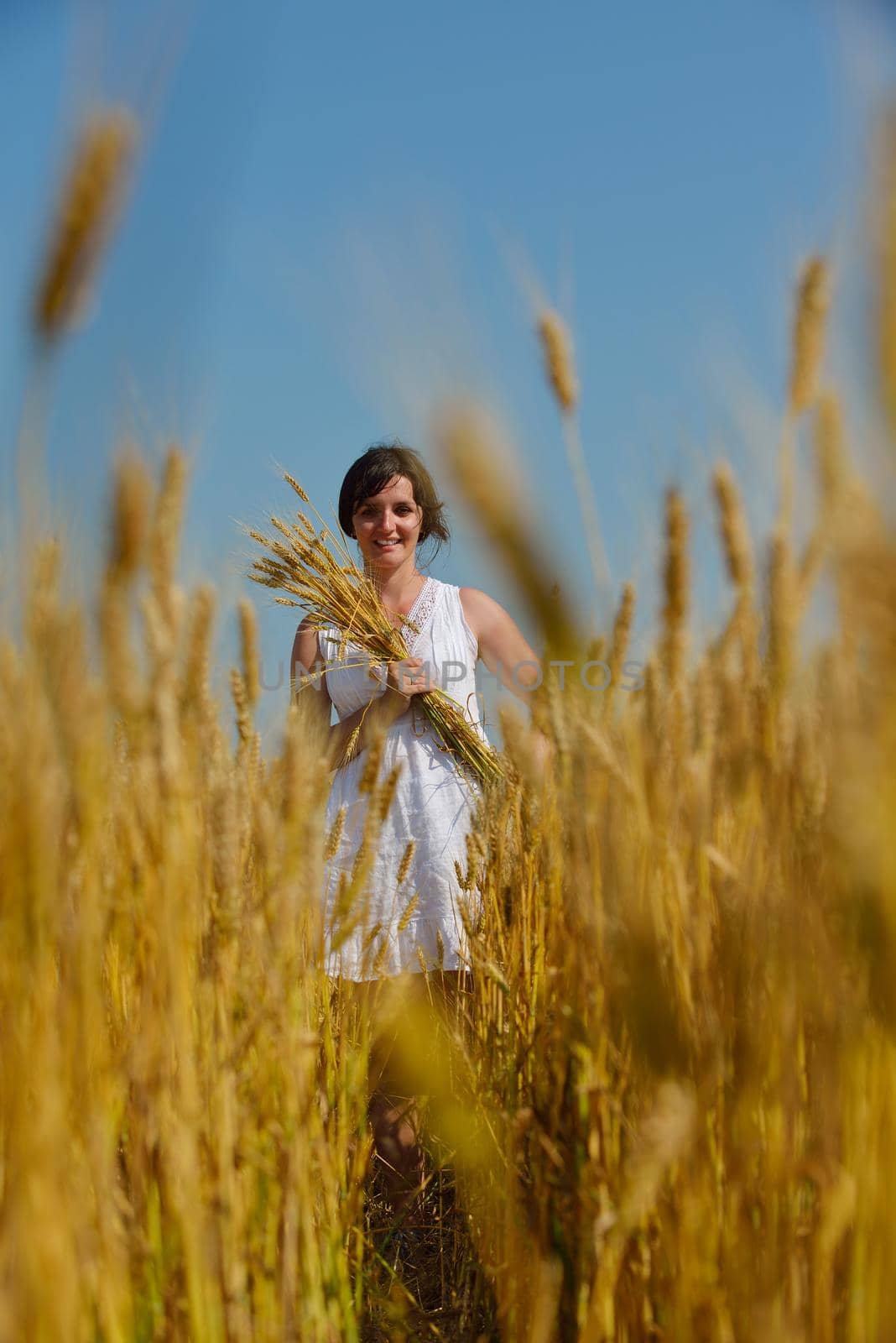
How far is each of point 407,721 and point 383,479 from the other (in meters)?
0.62

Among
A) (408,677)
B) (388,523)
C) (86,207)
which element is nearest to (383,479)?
(388,523)

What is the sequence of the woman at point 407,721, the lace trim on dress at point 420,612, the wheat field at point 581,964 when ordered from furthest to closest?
1. the lace trim on dress at point 420,612
2. the woman at point 407,721
3. the wheat field at point 581,964

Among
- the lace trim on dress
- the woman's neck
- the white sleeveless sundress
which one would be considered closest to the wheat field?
the white sleeveless sundress

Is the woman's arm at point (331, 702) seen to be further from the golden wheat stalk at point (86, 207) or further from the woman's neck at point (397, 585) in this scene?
the golden wheat stalk at point (86, 207)

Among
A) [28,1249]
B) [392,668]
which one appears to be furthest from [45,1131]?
[392,668]

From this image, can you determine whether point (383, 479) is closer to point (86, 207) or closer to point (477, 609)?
point (477, 609)

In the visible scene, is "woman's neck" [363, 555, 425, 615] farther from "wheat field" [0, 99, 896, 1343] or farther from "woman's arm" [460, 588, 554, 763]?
"wheat field" [0, 99, 896, 1343]

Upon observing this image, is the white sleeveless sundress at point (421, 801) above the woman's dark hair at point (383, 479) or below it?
below

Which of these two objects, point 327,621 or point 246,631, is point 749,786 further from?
point 327,621

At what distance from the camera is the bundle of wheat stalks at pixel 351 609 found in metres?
2.44

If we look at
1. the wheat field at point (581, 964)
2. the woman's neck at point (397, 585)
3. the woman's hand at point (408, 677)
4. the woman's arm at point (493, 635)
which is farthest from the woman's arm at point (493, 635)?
the wheat field at point (581, 964)

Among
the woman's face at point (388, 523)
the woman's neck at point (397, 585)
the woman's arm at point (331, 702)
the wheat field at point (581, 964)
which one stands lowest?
the wheat field at point (581, 964)

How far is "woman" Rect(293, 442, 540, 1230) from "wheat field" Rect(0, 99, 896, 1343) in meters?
1.00

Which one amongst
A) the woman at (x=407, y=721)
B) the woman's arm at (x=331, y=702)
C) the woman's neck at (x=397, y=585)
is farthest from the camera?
the woman's neck at (x=397, y=585)
